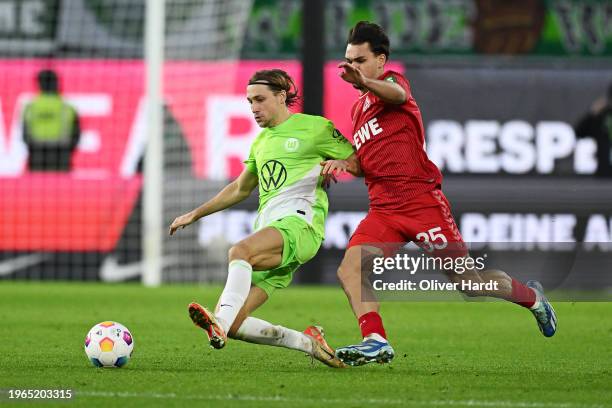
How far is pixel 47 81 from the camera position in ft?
50.4

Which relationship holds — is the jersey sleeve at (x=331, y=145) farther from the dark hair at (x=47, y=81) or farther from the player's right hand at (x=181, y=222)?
the dark hair at (x=47, y=81)

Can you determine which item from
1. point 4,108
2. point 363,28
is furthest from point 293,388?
point 4,108

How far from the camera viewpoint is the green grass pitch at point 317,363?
588 centimetres

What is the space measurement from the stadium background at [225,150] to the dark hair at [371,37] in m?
7.51

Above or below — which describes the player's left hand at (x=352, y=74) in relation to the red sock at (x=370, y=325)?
above

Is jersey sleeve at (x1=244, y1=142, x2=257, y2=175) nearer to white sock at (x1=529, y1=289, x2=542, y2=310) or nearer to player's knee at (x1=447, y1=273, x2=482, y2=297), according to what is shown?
player's knee at (x1=447, y1=273, x2=482, y2=297)

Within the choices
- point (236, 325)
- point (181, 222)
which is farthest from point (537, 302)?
point (181, 222)

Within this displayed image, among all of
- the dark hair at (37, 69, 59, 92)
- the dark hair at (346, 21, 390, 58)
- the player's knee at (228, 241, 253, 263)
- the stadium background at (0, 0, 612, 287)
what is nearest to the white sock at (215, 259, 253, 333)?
the player's knee at (228, 241, 253, 263)

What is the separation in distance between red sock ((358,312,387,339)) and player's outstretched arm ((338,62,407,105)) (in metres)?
1.15

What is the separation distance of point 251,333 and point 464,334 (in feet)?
9.87

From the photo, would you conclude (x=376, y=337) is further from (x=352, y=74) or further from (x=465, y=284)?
A: (x=352, y=74)

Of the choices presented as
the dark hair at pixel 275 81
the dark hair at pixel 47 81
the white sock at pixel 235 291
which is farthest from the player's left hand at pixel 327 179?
the dark hair at pixel 47 81

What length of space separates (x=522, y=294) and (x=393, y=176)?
3.29 ft

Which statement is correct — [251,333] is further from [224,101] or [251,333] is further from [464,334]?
[224,101]
